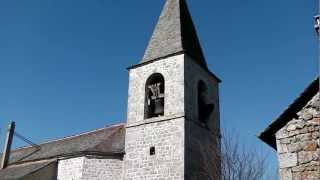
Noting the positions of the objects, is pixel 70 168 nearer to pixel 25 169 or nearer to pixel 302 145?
pixel 25 169

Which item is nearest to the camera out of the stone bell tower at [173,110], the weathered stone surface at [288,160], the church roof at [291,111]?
the weathered stone surface at [288,160]

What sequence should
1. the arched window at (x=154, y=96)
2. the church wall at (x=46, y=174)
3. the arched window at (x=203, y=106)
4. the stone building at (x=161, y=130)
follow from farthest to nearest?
the arched window at (x=203, y=106) < the arched window at (x=154, y=96) < the church wall at (x=46, y=174) < the stone building at (x=161, y=130)

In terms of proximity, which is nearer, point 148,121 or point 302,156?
point 302,156

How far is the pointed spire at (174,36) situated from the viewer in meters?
17.0

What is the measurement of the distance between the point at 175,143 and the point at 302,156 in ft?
26.9

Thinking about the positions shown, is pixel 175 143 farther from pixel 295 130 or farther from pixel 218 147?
pixel 295 130

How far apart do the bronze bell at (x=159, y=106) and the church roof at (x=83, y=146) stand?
2.01m

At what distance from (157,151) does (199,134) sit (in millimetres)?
1884

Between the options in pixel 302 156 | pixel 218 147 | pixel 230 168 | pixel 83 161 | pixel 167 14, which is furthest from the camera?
pixel 167 14

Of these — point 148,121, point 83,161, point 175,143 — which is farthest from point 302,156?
point 83,161

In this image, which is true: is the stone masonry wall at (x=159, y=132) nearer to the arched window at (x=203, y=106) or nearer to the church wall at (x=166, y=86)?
the church wall at (x=166, y=86)

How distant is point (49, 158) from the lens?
17609mm

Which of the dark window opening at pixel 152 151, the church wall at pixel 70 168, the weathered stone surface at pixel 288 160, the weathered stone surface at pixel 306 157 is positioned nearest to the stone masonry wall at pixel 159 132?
the dark window opening at pixel 152 151

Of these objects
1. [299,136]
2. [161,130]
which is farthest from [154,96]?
[299,136]
